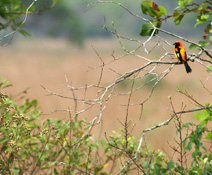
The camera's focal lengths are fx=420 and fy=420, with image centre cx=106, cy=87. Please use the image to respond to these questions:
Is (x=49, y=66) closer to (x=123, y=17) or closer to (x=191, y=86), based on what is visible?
(x=191, y=86)

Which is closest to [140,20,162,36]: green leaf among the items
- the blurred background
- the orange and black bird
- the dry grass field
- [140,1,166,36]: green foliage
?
[140,1,166,36]: green foliage

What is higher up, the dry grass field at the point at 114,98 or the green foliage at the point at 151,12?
the dry grass field at the point at 114,98

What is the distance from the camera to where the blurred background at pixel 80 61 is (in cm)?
1190

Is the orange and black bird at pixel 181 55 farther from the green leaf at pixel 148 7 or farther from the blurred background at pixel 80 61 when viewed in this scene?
the green leaf at pixel 148 7

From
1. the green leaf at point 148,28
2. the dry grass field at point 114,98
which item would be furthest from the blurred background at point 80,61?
the green leaf at point 148,28

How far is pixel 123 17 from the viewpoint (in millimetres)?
66688

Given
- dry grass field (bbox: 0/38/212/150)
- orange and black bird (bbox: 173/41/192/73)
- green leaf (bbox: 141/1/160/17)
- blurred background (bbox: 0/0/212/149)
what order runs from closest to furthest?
green leaf (bbox: 141/1/160/17)
orange and black bird (bbox: 173/41/192/73)
dry grass field (bbox: 0/38/212/150)
blurred background (bbox: 0/0/212/149)

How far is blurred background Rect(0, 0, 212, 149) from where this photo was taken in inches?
468

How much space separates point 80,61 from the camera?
34281 mm

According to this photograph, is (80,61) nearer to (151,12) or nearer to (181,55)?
(181,55)

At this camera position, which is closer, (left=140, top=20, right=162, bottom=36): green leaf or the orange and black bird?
(left=140, top=20, right=162, bottom=36): green leaf

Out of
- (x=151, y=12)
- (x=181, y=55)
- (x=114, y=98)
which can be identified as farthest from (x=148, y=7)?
(x=114, y=98)

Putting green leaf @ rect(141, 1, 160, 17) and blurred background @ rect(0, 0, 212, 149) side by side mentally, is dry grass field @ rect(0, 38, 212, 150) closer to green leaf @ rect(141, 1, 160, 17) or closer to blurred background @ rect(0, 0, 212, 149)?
blurred background @ rect(0, 0, 212, 149)

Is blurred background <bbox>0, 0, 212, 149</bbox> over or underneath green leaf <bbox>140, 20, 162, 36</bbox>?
over
